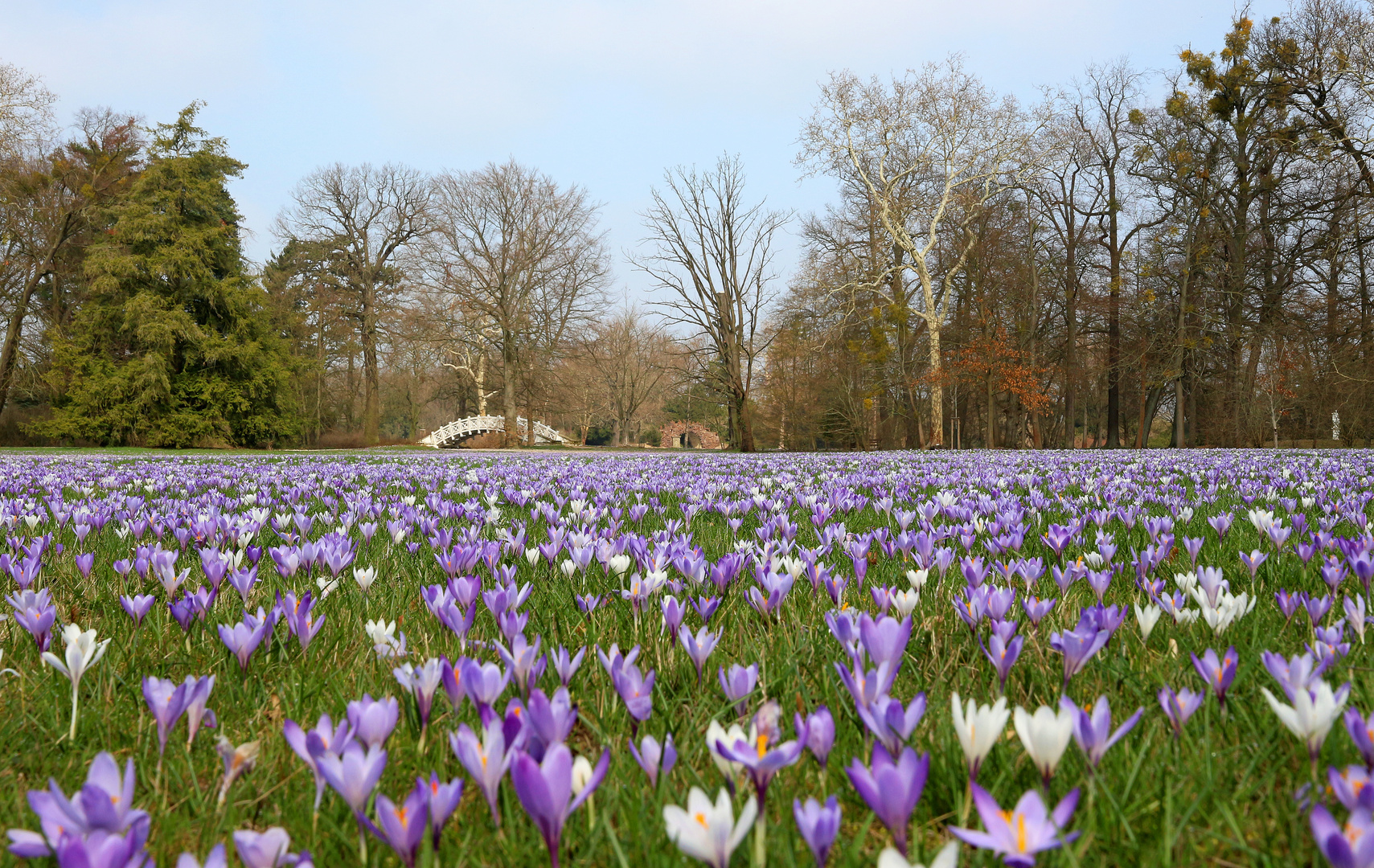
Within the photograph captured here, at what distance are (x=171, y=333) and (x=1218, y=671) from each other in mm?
35946

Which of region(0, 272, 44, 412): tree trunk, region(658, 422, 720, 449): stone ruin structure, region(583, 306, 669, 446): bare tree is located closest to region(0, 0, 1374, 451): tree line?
region(0, 272, 44, 412): tree trunk

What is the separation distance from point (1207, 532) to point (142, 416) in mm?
34747

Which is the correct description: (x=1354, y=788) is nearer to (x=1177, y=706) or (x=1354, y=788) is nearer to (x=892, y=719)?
(x=1177, y=706)

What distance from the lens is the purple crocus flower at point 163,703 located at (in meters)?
1.12

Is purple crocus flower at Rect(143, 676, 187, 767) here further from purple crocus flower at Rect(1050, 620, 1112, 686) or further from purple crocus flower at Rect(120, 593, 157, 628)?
purple crocus flower at Rect(1050, 620, 1112, 686)

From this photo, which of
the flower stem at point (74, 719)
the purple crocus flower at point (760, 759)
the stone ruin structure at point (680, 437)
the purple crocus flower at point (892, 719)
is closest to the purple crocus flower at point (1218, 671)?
the purple crocus flower at point (892, 719)

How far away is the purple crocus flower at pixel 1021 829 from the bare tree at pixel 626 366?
52487mm

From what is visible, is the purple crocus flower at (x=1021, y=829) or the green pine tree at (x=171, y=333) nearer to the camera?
the purple crocus flower at (x=1021, y=829)

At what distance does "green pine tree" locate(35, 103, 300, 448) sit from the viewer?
28891 millimetres

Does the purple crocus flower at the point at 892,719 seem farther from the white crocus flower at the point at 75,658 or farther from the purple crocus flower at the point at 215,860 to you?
the white crocus flower at the point at 75,658

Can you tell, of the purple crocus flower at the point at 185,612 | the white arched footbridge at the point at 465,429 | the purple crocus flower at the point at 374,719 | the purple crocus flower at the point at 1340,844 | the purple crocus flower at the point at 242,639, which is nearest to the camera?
the purple crocus flower at the point at 1340,844

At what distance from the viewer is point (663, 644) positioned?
1.84 metres

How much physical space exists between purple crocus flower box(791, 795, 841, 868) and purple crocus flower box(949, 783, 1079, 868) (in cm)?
11

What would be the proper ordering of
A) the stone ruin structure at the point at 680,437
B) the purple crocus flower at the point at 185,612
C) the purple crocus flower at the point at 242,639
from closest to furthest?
the purple crocus flower at the point at 242,639 < the purple crocus flower at the point at 185,612 < the stone ruin structure at the point at 680,437
